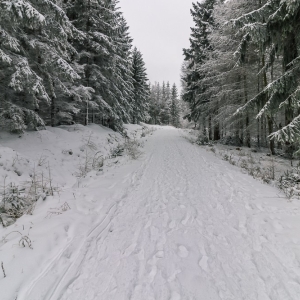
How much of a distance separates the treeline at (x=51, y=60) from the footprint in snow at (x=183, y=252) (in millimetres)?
6438

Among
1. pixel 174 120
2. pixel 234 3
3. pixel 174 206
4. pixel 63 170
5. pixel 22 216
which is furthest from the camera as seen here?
pixel 174 120

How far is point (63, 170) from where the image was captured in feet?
20.7

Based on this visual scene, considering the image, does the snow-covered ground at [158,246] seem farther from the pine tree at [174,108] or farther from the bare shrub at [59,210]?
the pine tree at [174,108]

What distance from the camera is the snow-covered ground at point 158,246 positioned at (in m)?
2.08

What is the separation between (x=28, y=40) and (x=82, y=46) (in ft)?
19.3

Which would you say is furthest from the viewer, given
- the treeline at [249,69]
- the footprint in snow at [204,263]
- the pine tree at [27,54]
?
the treeline at [249,69]

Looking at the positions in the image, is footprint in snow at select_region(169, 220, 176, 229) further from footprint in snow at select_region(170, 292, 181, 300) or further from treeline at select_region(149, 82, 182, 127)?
treeline at select_region(149, 82, 182, 127)

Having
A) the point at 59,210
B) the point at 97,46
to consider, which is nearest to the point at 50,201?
the point at 59,210

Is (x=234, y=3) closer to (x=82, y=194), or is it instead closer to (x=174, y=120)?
(x=82, y=194)

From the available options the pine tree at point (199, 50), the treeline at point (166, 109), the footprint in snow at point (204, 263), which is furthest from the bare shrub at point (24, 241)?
the treeline at point (166, 109)

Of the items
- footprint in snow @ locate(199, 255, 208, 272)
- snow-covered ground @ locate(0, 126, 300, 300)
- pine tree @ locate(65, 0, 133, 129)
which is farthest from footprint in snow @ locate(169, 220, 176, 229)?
pine tree @ locate(65, 0, 133, 129)

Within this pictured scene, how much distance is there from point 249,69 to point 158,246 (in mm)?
12907

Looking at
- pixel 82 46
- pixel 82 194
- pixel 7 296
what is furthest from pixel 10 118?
pixel 82 46

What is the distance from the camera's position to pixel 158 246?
283cm
